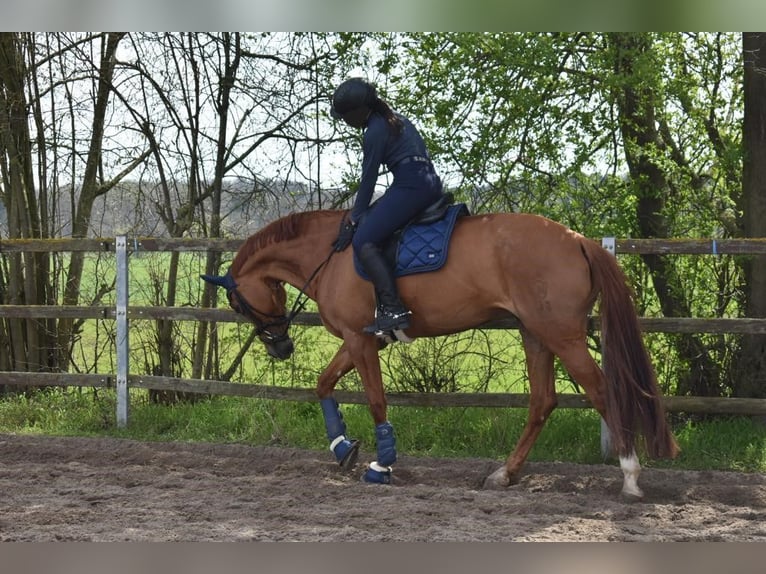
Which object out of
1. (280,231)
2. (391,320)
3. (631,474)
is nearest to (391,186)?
(391,320)

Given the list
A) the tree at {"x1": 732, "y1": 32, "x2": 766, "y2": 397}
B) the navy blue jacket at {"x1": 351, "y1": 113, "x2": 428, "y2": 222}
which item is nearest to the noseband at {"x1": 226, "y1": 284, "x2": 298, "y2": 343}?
the navy blue jacket at {"x1": 351, "y1": 113, "x2": 428, "y2": 222}

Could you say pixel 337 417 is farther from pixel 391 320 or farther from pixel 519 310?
pixel 519 310

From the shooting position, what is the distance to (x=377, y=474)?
579cm

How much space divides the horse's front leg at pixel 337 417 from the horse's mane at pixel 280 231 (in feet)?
2.83

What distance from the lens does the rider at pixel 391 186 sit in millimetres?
5613

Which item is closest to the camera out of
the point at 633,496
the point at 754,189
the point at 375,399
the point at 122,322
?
the point at 633,496

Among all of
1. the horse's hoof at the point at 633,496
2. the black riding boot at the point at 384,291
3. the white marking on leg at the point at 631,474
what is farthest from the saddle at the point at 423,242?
the horse's hoof at the point at 633,496

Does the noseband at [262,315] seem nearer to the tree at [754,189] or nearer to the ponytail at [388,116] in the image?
the ponytail at [388,116]

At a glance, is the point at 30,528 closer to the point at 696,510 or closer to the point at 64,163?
the point at 696,510

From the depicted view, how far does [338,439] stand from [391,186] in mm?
1743

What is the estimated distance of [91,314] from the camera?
299 inches
